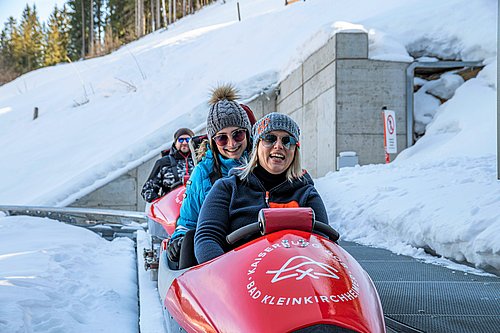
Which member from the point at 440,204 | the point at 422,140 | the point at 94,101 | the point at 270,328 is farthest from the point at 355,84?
the point at 94,101

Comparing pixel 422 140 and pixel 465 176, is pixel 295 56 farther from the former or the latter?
pixel 465 176

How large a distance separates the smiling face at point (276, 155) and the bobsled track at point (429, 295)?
96cm

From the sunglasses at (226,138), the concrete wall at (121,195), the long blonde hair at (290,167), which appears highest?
the sunglasses at (226,138)

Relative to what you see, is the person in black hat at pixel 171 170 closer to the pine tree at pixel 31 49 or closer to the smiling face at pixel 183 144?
the smiling face at pixel 183 144

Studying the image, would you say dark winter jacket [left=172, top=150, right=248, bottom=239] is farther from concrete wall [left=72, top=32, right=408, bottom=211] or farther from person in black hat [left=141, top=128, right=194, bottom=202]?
concrete wall [left=72, top=32, right=408, bottom=211]

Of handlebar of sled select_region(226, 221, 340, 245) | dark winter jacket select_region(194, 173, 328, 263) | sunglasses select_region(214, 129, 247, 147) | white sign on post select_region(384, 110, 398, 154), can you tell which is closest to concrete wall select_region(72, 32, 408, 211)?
white sign on post select_region(384, 110, 398, 154)

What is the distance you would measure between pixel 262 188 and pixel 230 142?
1.06 meters

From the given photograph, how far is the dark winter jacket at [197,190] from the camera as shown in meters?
3.25

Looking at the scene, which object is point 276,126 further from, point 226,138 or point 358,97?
point 358,97

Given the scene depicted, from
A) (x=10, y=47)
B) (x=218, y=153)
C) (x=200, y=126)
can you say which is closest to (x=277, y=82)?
(x=200, y=126)

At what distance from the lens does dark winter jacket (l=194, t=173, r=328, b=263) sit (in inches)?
93.2

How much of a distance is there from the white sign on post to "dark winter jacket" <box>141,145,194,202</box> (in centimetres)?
373

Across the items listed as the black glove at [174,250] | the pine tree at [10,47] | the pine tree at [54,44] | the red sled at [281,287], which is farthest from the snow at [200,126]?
the pine tree at [10,47]

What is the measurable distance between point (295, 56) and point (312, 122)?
217 cm
